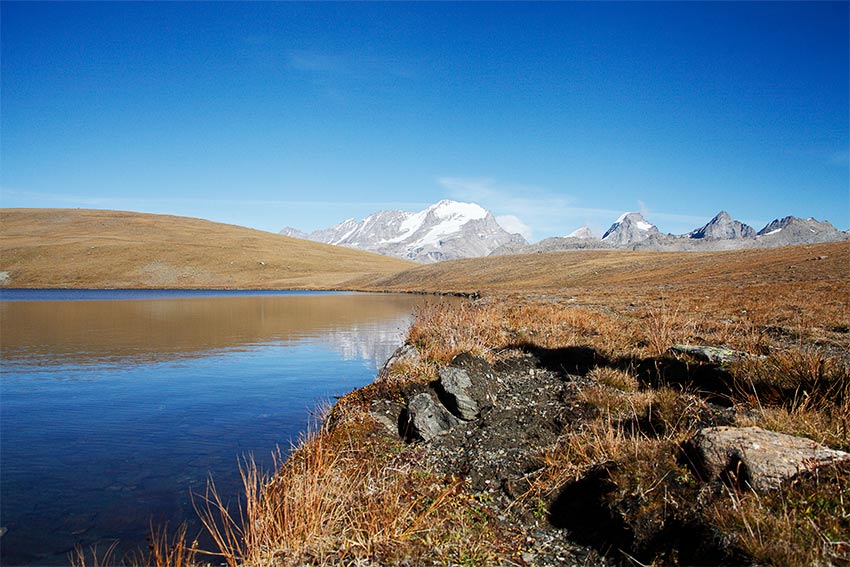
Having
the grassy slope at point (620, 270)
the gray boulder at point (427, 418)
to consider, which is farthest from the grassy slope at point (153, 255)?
the gray boulder at point (427, 418)

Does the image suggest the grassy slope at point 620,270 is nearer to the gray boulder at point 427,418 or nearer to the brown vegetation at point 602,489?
the brown vegetation at point 602,489

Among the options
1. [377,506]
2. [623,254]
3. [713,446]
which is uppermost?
[623,254]

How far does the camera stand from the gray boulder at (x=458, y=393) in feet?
28.8

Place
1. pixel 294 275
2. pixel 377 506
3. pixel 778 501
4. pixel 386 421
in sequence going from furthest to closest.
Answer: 1. pixel 294 275
2. pixel 386 421
3. pixel 377 506
4. pixel 778 501

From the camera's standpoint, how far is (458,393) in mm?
9102

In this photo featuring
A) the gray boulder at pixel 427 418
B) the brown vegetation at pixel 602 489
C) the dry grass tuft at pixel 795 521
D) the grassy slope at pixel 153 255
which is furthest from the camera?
the grassy slope at pixel 153 255

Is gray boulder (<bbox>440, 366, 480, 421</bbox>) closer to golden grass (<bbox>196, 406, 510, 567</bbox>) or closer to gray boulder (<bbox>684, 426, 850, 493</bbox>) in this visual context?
golden grass (<bbox>196, 406, 510, 567</bbox>)

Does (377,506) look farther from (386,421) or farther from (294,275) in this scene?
(294,275)

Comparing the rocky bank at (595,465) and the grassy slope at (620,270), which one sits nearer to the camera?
the rocky bank at (595,465)

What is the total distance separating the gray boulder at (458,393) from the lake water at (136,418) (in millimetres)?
3260

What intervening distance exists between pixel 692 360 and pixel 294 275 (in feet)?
409

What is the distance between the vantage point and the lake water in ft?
22.4

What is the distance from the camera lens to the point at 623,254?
9056 centimetres

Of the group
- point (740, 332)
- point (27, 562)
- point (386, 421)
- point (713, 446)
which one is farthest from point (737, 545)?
point (740, 332)
